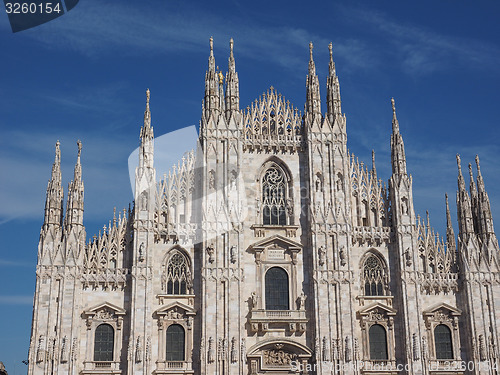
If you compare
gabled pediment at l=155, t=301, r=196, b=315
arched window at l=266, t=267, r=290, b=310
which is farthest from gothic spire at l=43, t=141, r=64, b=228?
arched window at l=266, t=267, r=290, b=310

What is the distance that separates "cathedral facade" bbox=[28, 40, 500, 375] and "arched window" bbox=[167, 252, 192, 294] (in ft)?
0.28

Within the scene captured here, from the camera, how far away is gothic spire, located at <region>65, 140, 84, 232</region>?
43.3 m

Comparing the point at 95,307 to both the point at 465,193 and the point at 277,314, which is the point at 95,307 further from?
the point at 465,193

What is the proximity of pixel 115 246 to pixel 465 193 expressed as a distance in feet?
74.5

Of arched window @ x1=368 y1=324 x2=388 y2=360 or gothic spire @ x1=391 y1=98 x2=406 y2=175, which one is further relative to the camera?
gothic spire @ x1=391 y1=98 x2=406 y2=175

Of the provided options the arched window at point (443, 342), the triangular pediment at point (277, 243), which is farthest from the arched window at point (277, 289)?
the arched window at point (443, 342)

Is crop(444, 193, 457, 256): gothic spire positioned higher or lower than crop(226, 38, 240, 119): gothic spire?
lower

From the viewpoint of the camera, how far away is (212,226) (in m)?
43.9

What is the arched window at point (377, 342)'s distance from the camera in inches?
1711

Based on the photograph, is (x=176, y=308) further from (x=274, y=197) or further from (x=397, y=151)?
(x=397, y=151)

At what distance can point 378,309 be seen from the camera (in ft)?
144

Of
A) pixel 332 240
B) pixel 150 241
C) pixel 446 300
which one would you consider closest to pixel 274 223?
pixel 332 240

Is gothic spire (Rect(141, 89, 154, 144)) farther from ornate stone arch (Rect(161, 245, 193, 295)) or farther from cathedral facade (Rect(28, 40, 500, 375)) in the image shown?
ornate stone arch (Rect(161, 245, 193, 295))

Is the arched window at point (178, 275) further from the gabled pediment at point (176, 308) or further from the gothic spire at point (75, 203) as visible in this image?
the gothic spire at point (75, 203)
